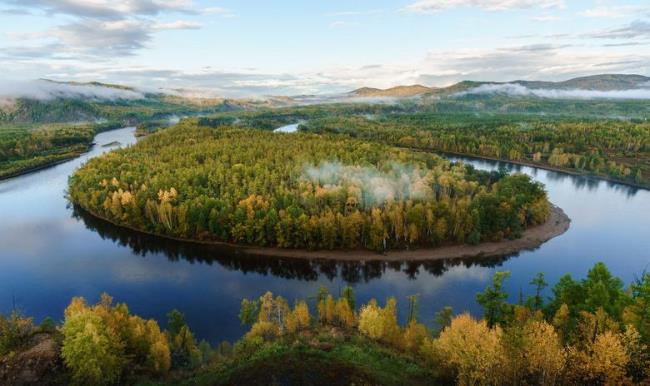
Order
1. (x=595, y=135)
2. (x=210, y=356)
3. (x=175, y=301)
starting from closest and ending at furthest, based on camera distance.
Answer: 1. (x=210, y=356)
2. (x=175, y=301)
3. (x=595, y=135)

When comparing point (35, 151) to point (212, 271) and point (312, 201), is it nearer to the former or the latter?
point (212, 271)

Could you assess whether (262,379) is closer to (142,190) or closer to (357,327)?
(357,327)

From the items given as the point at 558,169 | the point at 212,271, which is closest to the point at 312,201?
the point at 212,271

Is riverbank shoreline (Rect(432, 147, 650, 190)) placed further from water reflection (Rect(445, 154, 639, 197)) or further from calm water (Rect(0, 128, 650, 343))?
calm water (Rect(0, 128, 650, 343))

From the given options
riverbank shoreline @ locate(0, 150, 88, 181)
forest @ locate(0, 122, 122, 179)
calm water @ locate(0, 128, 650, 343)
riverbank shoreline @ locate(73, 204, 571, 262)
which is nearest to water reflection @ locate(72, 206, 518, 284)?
calm water @ locate(0, 128, 650, 343)

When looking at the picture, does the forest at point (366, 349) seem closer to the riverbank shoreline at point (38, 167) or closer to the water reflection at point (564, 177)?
the water reflection at point (564, 177)

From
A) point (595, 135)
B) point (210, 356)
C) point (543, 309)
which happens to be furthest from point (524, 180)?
point (595, 135)

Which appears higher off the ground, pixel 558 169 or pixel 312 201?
pixel 558 169
